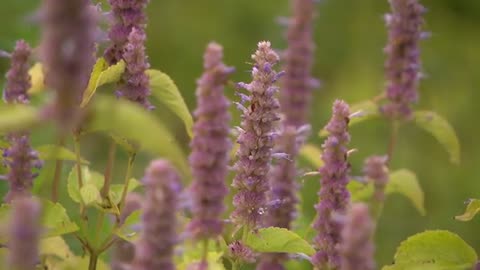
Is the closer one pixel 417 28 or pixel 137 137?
pixel 137 137

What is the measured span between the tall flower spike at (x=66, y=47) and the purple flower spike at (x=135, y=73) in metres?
0.49

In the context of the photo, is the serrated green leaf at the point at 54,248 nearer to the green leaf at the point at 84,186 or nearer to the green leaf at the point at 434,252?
the green leaf at the point at 84,186

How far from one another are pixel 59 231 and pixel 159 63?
3464mm

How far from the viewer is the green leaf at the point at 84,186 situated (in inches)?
61.4

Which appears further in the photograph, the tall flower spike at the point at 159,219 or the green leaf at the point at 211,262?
the green leaf at the point at 211,262

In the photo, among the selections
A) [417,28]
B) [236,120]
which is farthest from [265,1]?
[417,28]

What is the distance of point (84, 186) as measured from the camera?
1.57 metres

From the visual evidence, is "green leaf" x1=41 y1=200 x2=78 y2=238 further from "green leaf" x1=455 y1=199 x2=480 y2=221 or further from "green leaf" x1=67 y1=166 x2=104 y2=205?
"green leaf" x1=455 y1=199 x2=480 y2=221

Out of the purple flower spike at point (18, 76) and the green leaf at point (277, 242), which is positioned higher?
the purple flower spike at point (18, 76)

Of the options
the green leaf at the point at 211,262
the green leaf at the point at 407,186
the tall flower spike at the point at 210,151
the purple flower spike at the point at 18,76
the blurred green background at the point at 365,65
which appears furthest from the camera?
the blurred green background at the point at 365,65

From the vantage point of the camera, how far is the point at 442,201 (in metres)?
4.07

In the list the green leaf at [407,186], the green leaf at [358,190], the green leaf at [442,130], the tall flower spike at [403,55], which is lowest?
the green leaf at [358,190]

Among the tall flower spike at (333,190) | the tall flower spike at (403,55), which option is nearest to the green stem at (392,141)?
the tall flower spike at (403,55)

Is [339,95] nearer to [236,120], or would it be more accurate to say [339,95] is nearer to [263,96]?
[236,120]
